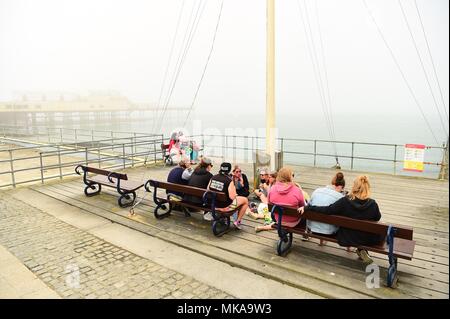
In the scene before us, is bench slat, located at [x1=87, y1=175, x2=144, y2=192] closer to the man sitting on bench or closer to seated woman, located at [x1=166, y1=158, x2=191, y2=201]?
seated woman, located at [x1=166, y1=158, x2=191, y2=201]

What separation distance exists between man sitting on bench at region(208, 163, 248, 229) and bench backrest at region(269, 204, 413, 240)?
4.31 feet

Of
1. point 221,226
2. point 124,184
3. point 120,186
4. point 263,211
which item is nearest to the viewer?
point 221,226

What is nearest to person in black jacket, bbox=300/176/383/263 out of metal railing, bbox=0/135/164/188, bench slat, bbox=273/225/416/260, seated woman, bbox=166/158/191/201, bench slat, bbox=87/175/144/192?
bench slat, bbox=273/225/416/260

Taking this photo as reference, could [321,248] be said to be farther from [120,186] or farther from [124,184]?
[124,184]

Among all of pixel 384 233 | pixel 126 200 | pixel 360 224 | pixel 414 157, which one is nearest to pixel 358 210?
pixel 360 224

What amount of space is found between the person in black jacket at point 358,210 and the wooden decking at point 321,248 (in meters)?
0.41

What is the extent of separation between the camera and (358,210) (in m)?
3.91

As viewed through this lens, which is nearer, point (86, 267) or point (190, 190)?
point (86, 267)

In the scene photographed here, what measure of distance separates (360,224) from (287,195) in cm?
107

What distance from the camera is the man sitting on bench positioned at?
514 centimetres
